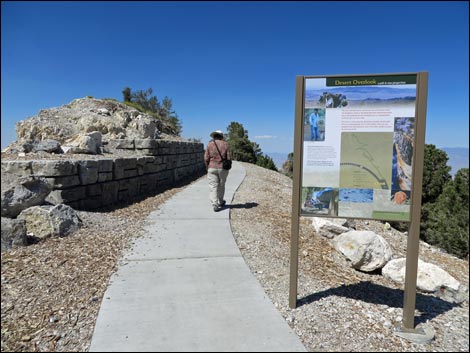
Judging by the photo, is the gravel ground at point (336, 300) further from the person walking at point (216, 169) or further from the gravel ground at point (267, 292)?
the person walking at point (216, 169)

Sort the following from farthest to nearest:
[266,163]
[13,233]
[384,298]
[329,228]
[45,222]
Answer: [266,163]
[329,228]
[45,222]
[13,233]
[384,298]

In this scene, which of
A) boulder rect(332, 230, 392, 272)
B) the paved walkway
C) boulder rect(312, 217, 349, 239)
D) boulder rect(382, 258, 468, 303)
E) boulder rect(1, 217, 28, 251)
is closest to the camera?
the paved walkway

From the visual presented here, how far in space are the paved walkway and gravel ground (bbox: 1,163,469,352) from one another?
164mm

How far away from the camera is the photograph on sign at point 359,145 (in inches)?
113

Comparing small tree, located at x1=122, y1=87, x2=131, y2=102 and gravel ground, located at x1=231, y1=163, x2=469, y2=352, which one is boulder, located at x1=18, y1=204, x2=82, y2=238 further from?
small tree, located at x1=122, y1=87, x2=131, y2=102

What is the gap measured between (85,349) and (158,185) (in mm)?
7240

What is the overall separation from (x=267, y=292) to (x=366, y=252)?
1989 millimetres

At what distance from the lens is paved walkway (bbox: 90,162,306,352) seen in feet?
8.09

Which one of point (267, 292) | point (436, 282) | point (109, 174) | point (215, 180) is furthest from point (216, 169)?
point (436, 282)

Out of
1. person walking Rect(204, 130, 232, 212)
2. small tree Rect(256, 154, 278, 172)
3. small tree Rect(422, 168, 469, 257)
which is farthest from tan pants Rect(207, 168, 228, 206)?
small tree Rect(256, 154, 278, 172)

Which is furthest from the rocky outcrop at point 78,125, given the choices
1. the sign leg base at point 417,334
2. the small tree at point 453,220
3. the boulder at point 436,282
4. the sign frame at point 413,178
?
the small tree at point 453,220

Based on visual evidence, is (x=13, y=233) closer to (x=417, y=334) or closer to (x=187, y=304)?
(x=187, y=304)

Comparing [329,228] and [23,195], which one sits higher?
[23,195]

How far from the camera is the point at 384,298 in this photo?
3631mm
